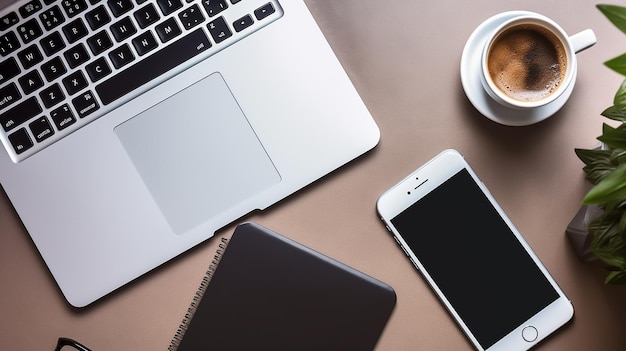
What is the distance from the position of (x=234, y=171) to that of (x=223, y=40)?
0.15 metres

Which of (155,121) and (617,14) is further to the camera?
(155,121)

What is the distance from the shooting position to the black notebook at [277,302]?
71 cm

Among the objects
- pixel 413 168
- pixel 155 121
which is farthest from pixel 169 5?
pixel 413 168

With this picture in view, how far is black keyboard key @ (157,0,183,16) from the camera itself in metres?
0.68

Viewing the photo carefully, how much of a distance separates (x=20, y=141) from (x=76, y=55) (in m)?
0.12

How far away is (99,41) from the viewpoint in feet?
2.26

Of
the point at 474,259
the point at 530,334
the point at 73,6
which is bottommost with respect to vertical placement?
the point at 530,334

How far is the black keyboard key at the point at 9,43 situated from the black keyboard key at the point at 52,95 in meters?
0.06

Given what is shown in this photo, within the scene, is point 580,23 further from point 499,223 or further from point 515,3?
point 499,223

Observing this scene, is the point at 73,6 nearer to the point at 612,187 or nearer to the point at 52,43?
the point at 52,43

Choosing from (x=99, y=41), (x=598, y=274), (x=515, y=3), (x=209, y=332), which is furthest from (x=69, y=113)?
(x=598, y=274)

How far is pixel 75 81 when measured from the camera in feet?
2.27

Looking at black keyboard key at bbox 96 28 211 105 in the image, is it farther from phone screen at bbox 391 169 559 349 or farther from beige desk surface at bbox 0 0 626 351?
phone screen at bbox 391 169 559 349

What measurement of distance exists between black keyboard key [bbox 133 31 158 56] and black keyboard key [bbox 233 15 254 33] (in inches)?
3.6
